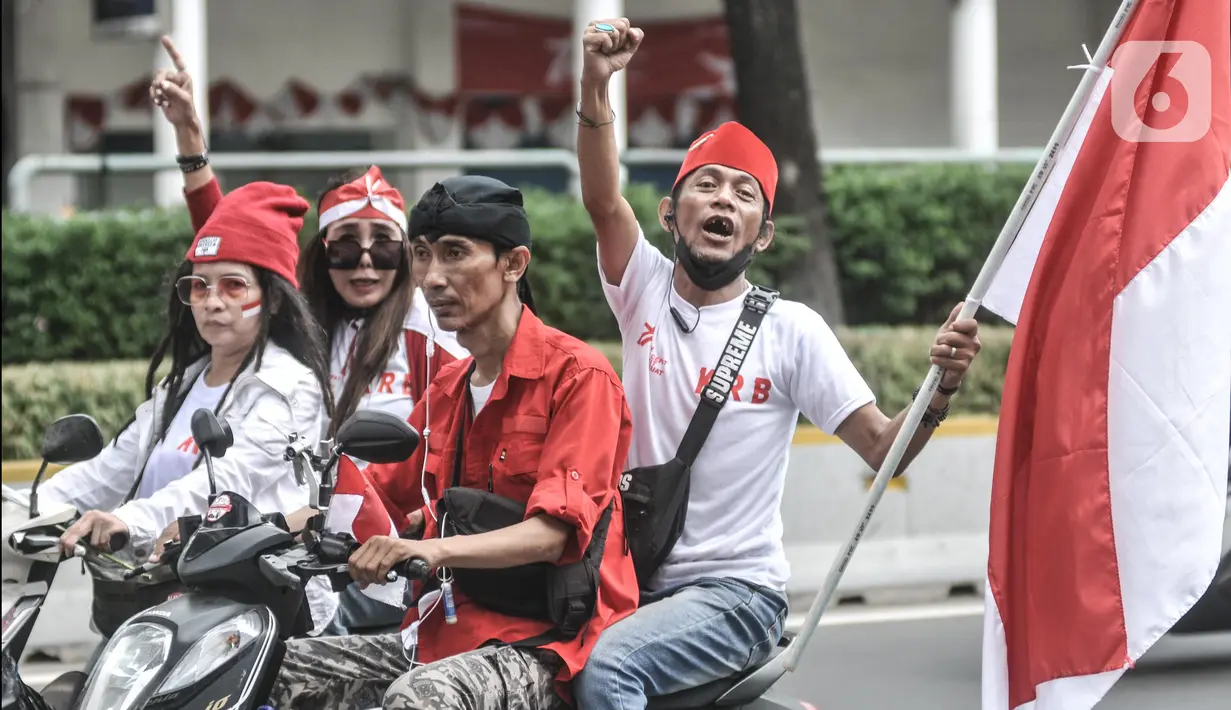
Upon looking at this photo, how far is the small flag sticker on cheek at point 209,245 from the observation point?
4.35m

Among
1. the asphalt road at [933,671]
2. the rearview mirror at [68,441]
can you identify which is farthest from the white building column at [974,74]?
the rearview mirror at [68,441]

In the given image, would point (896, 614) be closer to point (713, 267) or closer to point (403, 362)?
point (403, 362)

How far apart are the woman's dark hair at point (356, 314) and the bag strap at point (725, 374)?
1.29m

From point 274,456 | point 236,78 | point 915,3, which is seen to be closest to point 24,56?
point 236,78

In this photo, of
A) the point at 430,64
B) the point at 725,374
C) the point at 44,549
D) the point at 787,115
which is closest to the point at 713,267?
the point at 725,374

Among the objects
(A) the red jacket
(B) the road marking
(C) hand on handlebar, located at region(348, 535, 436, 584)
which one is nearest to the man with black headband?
(A) the red jacket

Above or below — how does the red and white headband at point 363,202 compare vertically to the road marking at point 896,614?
above

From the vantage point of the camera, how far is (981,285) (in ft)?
13.0

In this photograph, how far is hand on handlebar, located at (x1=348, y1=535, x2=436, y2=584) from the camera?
3.16m

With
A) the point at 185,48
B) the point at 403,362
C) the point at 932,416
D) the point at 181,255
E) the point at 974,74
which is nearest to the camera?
the point at 932,416

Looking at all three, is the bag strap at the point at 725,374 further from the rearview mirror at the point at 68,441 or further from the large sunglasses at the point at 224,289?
the rearview mirror at the point at 68,441

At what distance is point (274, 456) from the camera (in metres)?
4.22

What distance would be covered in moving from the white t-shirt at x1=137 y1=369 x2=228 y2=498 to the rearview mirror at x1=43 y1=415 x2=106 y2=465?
601mm

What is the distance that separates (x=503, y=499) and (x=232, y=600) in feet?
1.85
